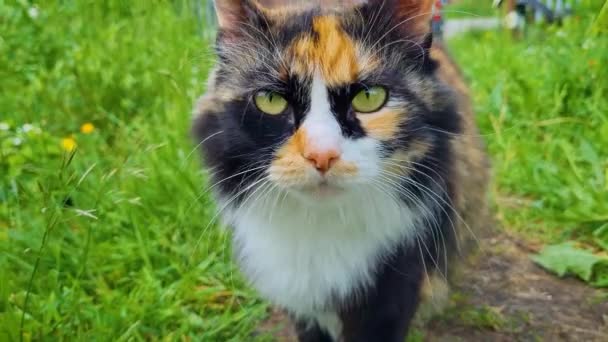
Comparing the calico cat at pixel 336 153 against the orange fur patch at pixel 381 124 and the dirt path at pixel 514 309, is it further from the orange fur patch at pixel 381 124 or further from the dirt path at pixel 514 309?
the dirt path at pixel 514 309

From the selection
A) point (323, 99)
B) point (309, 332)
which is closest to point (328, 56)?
point (323, 99)

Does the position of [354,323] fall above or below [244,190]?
below

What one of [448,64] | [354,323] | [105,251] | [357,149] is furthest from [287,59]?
[105,251]

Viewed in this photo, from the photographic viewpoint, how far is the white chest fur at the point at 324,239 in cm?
144

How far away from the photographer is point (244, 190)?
1.42m

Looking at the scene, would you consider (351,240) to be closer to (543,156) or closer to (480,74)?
(543,156)

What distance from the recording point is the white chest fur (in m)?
1.44

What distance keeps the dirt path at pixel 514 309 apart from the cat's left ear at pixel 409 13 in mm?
1082

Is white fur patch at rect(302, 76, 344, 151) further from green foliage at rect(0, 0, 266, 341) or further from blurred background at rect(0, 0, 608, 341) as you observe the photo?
green foliage at rect(0, 0, 266, 341)

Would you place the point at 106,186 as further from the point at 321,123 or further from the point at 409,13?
the point at 409,13

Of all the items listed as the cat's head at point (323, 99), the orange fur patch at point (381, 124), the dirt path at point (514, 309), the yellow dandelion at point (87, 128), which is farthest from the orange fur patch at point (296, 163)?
the yellow dandelion at point (87, 128)

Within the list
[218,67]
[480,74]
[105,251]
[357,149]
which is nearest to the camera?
[357,149]

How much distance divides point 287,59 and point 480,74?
3.12 metres

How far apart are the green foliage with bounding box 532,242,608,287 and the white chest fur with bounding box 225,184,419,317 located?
1059mm
